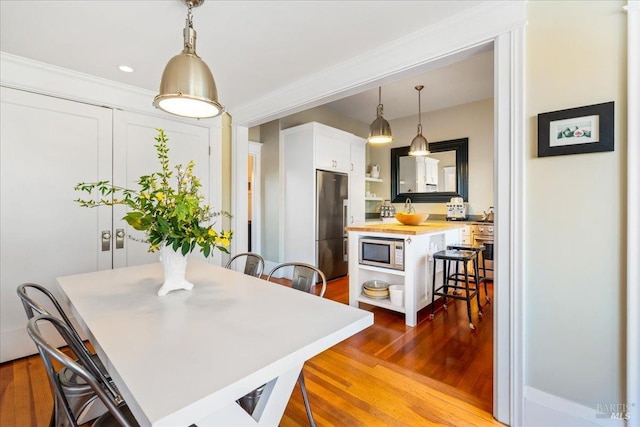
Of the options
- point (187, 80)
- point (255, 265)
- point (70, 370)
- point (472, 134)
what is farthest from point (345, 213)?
point (70, 370)

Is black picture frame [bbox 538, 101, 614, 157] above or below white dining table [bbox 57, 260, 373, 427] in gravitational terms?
above

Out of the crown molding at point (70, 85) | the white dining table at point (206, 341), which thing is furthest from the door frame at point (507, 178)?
the crown molding at point (70, 85)

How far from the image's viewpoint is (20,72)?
2307mm

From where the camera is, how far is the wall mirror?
15.7 feet

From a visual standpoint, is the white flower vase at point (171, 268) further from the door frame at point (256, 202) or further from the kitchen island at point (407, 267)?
the door frame at point (256, 202)

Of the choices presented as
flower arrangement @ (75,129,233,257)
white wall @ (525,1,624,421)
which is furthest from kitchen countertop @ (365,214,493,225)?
flower arrangement @ (75,129,233,257)

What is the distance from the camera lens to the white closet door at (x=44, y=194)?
2.30 metres

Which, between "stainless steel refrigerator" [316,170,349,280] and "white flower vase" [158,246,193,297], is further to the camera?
"stainless steel refrigerator" [316,170,349,280]

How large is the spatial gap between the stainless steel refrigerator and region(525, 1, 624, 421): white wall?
2906mm

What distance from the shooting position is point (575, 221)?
1.46 m

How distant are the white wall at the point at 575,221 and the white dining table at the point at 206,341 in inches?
42.7

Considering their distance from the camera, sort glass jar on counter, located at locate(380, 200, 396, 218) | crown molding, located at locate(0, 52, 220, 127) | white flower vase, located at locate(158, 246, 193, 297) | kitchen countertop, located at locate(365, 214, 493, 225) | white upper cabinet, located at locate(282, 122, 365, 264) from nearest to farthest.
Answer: white flower vase, located at locate(158, 246, 193, 297), crown molding, located at locate(0, 52, 220, 127), white upper cabinet, located at locate(282, 122, 365, 264), kitchen countertop, located at locate(365, 214, 493, 225), glass jar on counter, located at locate(380, 200, 396, 218)

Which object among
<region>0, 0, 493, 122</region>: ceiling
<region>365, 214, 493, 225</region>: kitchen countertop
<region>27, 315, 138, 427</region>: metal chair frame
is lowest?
<region>27, 315, 138, 427</region>: metal chair frame

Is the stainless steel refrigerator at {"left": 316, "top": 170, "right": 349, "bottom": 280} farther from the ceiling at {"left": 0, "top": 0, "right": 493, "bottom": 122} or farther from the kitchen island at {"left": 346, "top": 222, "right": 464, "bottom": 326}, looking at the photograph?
the ceiling at {"left": 0, "top": 0, "right": 493, "bottom": 122}
